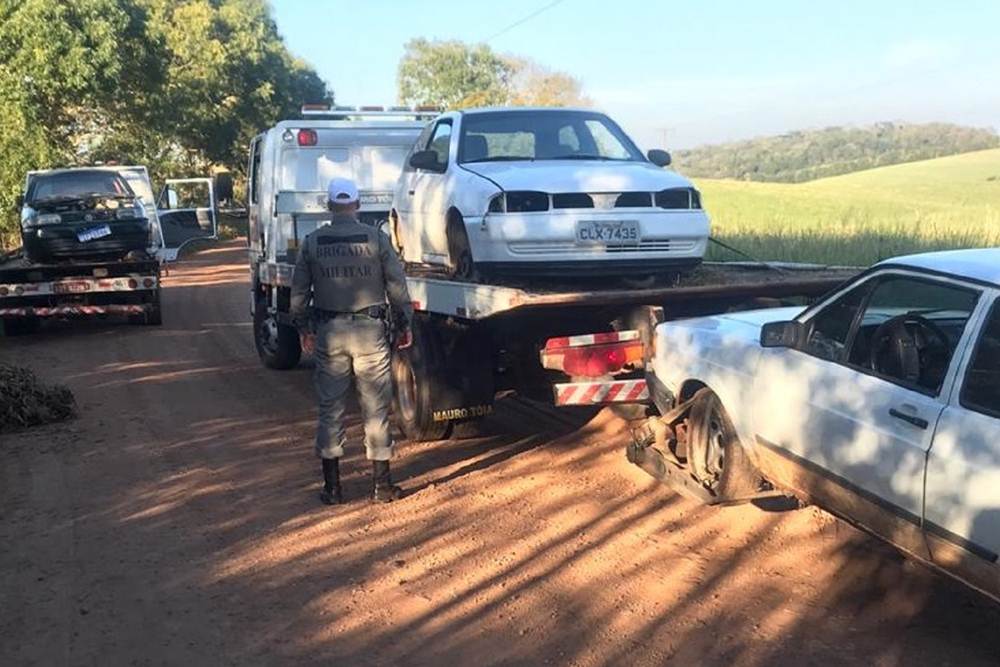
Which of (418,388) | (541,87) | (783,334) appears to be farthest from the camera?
(541,87)

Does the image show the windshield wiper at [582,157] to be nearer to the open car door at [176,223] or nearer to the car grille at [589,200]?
the car grille at [589,200]

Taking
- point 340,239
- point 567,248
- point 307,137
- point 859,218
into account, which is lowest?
point 859,218

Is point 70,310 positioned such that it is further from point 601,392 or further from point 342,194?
point 601,392

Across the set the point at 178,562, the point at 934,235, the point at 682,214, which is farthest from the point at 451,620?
the point at 934,235

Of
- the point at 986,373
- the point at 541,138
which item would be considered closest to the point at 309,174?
the point at 541,138

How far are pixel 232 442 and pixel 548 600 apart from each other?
159 inches

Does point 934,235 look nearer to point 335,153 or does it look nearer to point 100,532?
point 335,153

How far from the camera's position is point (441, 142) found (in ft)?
28.6

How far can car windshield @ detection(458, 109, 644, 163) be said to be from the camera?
827cm

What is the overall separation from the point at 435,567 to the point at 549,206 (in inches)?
109

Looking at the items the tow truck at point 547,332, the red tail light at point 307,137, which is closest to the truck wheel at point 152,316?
the red tail light at point 307,137

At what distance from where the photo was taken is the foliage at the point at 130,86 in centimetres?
2478

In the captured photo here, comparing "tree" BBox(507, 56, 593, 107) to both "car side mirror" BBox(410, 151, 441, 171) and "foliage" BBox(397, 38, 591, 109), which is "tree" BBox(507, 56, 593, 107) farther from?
"car side mirror" BBox(410, 151, 441, 171)

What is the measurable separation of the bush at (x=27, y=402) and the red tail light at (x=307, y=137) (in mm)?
3412
